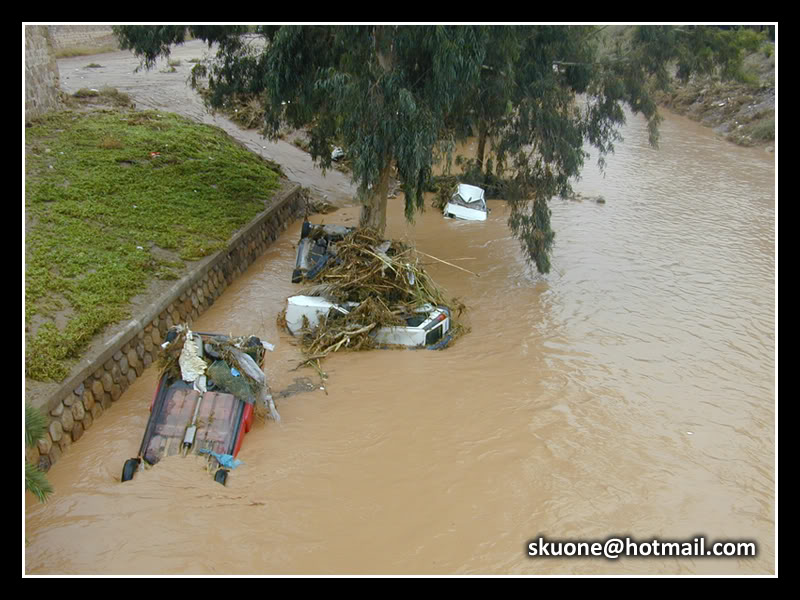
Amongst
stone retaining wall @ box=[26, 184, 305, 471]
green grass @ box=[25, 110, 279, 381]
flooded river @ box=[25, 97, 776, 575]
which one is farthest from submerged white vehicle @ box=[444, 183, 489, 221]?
stone retaining wall @ box=[26, 184, 305, 471]

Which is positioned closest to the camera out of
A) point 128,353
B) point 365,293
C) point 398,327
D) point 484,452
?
point 484,452

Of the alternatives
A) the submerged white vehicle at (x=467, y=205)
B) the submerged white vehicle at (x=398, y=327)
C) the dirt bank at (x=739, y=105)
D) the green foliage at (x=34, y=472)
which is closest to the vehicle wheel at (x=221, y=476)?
the green foliage at (x=34, y=472)

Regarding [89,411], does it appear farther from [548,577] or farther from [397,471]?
[548,577]

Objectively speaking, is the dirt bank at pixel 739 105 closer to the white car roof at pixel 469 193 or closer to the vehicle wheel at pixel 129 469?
the white car roof at pixel 469 193

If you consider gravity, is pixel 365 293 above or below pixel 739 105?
below

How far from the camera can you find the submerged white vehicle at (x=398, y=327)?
33.8 feet

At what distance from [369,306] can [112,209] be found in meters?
5.47

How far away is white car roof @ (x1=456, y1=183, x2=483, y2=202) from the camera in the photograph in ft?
59.6

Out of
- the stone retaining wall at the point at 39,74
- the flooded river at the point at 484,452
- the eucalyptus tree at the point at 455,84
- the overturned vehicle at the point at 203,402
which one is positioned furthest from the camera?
the stone retaining wall at the point at 39,74

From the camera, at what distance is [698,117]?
101ft

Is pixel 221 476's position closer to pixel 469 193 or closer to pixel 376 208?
pixel 376 208

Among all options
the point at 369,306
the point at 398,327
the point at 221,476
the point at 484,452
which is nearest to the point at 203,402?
the point at 221,476

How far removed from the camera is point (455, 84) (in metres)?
11.1

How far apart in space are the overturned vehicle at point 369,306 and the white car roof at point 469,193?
7149mm
